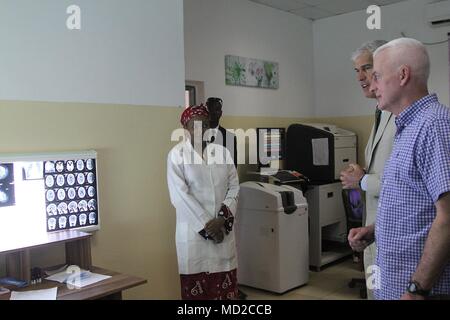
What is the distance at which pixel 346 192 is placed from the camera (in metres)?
4.57

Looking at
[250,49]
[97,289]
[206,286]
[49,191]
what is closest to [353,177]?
[206,286]

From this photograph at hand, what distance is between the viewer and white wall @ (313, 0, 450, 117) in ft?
15.2

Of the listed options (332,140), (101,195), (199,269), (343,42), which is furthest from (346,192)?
(101,195)

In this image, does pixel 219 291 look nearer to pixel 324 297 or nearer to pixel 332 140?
pixel 324 297

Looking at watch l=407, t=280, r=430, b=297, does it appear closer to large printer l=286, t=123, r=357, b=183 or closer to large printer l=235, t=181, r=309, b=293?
large printer l=235, t=181, r=309, b=293

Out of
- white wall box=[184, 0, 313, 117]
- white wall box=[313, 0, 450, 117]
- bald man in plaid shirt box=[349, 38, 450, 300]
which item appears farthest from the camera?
white wall box=[313, 0, 450, 117]

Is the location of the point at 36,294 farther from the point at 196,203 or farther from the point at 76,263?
the point at 196,203

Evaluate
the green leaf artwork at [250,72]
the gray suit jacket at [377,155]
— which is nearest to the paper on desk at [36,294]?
the gray suit jacket at [377,155]

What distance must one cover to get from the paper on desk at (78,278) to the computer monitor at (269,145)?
2.55 m

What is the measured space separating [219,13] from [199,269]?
100 inches

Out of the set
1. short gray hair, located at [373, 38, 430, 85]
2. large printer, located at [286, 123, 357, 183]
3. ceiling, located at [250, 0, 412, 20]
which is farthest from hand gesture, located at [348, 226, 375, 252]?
ceiling, located at [250, 0, 412, 20]

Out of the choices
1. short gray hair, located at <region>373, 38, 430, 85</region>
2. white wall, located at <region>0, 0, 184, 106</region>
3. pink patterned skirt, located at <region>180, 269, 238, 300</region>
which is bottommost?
pink patterned skirt, located at <region>180, 269, 238, 300</region>

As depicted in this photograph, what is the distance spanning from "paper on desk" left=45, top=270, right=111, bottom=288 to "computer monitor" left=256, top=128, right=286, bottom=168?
2546mm

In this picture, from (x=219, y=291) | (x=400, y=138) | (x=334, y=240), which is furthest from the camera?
(x=334, y=240)
